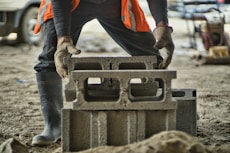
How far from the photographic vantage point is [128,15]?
355 cm

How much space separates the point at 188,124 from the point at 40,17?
4.16 feet

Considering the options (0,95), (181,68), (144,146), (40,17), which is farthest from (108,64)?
(181,68)

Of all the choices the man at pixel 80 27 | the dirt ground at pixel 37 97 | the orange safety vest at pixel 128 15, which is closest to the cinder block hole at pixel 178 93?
the man at pixel 80 27

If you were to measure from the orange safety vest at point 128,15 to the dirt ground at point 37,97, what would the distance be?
853mm

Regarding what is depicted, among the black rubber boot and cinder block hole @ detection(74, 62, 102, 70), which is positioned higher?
cinder block hole @ detection(74, 62, 102, 70)

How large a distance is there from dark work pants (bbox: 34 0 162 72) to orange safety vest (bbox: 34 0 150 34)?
4cm

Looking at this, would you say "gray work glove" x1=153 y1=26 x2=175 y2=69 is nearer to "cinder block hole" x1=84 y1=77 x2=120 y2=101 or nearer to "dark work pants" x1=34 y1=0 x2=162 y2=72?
"dark work pants" x1=34 y1=0 x2=162 y2=72

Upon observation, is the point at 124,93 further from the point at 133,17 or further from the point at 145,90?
the point at 133,17

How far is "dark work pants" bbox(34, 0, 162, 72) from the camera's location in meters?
3.46

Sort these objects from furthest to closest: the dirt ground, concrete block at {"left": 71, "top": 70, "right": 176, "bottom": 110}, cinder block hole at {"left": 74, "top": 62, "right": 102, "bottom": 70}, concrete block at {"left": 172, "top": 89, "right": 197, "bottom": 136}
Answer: the dirt ground → cinder block hole at {"left": 74, "top": 62, "right": 102, "bottom": 70} → concrete block at {"left": 172, "top": 89, "right": 197, "bottom": 136} → concrete block at {"left": 71, "top": 70, "right": 176, "bottom": 110}

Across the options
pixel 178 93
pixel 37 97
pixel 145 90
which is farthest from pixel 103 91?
pixel 37 97

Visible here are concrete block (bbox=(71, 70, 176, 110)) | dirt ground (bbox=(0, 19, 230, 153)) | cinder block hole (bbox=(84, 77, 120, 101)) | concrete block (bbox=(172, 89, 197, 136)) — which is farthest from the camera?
dirt ground (bbox=(0, 19, 230, 153))

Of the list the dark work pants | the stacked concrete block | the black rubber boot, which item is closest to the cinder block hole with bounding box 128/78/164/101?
the stacked concrete block

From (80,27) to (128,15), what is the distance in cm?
34
